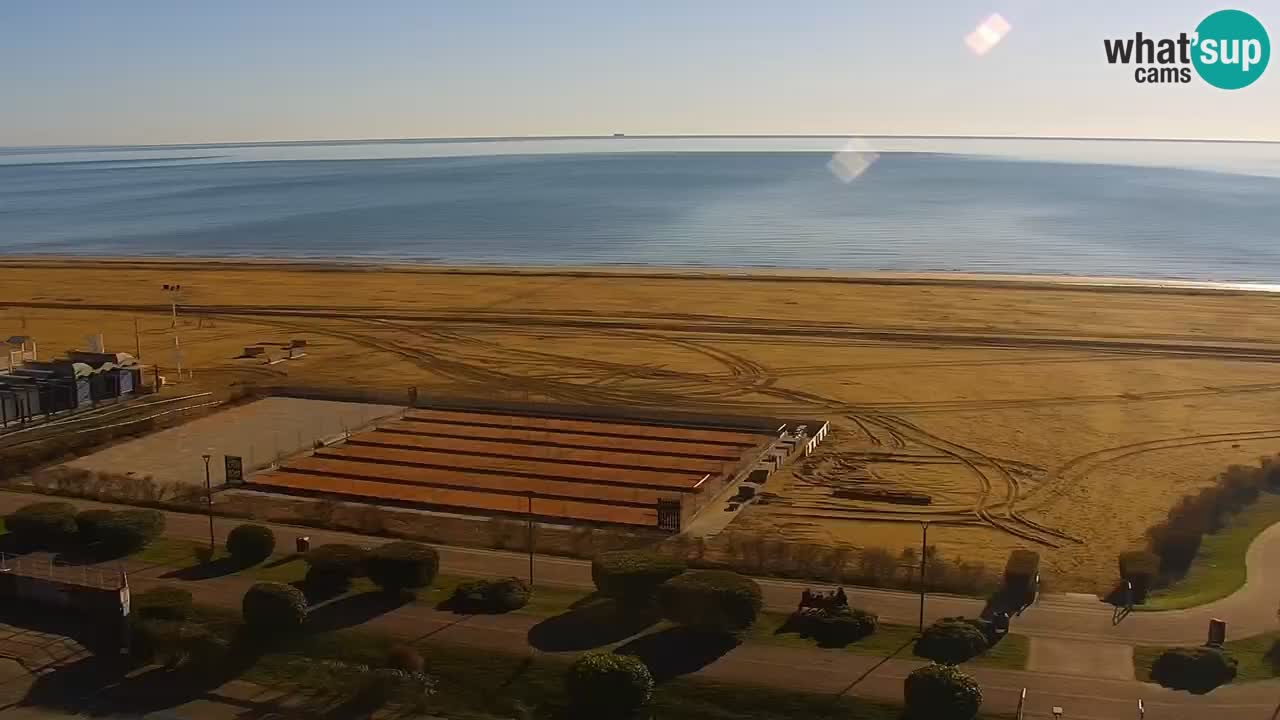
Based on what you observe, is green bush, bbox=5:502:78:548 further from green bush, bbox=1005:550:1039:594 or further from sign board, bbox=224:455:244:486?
green bush, bbox=1005:550:1039:594

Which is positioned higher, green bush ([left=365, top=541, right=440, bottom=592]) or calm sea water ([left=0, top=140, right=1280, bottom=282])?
calm sea water ([left=0, top=140, right=1280, bottom=282])

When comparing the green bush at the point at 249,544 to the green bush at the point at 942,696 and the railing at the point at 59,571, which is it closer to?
the railing at the point at 59,571

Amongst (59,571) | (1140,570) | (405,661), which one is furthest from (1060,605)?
(59,571)

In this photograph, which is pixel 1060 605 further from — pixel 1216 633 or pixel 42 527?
pixel 42 527

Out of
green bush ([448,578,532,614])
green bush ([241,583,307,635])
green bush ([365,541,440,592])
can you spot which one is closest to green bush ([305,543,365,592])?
green bush ([365,541,440,592])

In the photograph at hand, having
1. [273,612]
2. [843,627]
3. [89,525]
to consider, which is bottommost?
[843,627]

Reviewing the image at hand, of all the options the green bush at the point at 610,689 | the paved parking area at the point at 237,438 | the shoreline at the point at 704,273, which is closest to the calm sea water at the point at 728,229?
the shoreline at the point at 704,273
